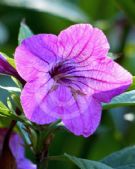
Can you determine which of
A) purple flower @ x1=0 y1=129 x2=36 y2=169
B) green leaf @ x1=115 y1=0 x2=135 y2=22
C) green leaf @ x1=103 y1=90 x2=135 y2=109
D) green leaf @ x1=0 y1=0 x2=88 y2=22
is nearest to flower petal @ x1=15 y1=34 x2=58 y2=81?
green leaf @ x1=103 y1=90 x2=135 y2=109

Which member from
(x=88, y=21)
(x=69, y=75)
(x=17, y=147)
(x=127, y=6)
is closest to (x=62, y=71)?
(x=69, y=75)

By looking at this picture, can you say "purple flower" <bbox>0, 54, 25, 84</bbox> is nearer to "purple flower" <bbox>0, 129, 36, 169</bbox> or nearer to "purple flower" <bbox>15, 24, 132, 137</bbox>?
"purple flower" <bbox>15, 24, 132, 137</bbox>

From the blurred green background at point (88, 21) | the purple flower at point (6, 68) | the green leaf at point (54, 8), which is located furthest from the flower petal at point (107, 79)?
the green leaf at point (54, 8)

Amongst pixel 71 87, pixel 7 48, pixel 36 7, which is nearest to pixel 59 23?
pixel 36 7

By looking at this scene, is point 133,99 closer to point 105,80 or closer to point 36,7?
point 105,80

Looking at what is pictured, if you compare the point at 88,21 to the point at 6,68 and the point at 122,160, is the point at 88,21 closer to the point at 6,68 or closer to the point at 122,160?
the point at 122,160
